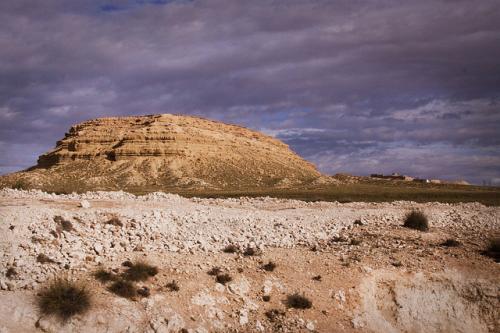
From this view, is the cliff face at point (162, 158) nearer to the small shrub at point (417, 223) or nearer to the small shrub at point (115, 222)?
the small shrub at point (417, 223)

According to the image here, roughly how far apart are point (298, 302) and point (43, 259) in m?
6.58

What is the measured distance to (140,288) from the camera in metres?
12.8

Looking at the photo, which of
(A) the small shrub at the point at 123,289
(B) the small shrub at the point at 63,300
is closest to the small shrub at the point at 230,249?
(A) the small shrub at the point at 123,289

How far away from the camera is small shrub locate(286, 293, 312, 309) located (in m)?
13.4

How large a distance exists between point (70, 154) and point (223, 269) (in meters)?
69.8

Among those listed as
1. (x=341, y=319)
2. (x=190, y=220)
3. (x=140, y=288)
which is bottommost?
(x=341, y=319)

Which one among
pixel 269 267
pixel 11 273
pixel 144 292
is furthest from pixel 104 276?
pixel 269 267

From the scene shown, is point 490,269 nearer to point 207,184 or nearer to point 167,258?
point 167,258

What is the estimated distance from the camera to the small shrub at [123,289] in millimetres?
12383

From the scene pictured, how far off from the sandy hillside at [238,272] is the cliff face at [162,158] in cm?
4575

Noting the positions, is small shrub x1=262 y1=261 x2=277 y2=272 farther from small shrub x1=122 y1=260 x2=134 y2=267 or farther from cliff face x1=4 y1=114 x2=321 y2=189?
cliff face x1=4 y1=114 x2=321 y2=189

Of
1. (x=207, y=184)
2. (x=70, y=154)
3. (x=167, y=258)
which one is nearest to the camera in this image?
(x=167, y=258)

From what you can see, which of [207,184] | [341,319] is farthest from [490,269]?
[207,184]

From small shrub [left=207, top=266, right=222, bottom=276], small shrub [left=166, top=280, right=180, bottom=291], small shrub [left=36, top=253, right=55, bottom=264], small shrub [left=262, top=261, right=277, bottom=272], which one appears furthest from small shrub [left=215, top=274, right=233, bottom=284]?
small shrub [left=36, top=253, right=55, bottom=264]
